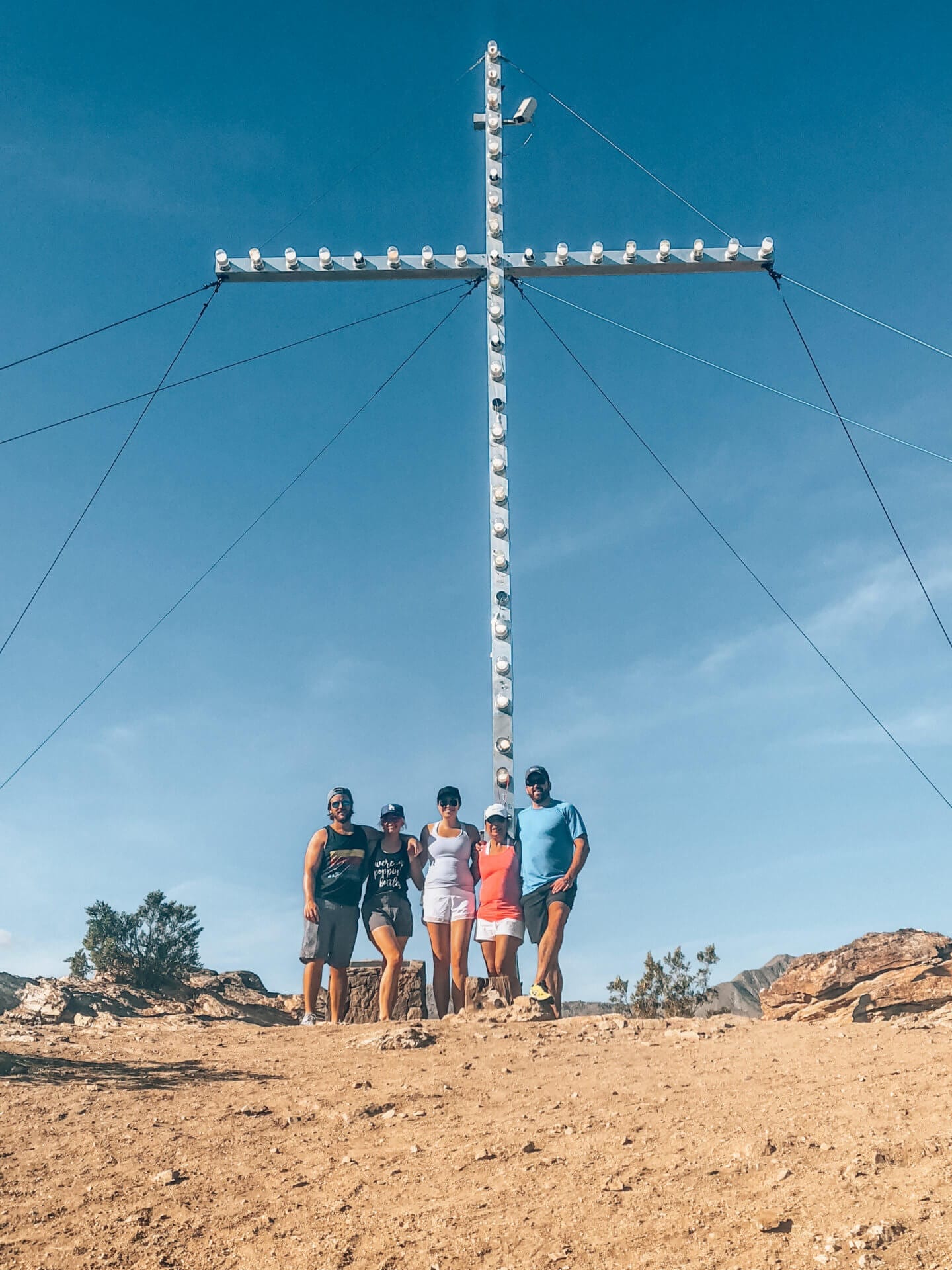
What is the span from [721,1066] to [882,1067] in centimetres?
96

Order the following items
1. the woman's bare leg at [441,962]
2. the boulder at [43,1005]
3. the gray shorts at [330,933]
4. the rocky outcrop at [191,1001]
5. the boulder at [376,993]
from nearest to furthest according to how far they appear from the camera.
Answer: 1. the gray shorts at [330,933]
2. the woman's bare leg at [441,962]
3. the boulder at [43,1005]
4. the rocky outcrop at [191,1001]
5. the boulder at [376,993]

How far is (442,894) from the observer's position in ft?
29.9

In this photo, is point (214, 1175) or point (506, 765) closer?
point (214, 1175)

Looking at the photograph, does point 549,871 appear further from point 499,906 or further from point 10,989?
point 10,989

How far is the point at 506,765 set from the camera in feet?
36.0

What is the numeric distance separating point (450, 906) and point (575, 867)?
1.10 metres

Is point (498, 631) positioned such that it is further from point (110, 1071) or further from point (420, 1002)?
point (110, 1071)

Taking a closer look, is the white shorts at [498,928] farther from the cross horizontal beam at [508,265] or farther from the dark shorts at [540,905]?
the cross horizontal beam at [508,265]

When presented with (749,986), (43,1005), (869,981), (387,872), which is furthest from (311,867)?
(749,986)

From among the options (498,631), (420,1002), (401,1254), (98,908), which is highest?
(498,631)

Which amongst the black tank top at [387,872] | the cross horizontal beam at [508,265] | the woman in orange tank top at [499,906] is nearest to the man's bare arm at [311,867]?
the black tank top at [387,872]

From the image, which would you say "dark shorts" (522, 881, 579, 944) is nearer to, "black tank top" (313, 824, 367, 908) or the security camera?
"black tank top" (313, 824, 367, 908)

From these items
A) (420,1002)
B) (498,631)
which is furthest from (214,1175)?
(498,631)

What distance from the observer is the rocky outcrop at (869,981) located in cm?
891
